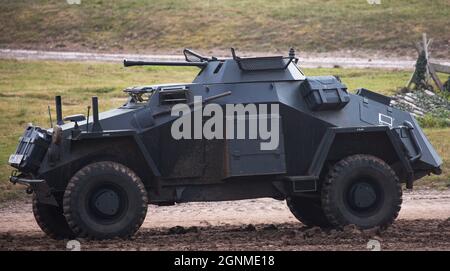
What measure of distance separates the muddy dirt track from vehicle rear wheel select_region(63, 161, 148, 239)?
23cm

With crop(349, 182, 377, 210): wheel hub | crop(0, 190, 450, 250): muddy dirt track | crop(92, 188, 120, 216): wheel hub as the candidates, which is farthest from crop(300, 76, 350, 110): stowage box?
crop(92, 188, 120, 216): wheel hub

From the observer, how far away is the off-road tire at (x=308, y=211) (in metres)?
18.7

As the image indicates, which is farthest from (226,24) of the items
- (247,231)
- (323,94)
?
(323,94)

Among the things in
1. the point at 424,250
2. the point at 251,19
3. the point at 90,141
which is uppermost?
the point at 251,19

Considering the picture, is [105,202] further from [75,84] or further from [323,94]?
[75,84]

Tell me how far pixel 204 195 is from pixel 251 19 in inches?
1097

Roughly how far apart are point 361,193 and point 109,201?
354cm

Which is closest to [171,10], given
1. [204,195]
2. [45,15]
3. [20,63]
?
[45,15]

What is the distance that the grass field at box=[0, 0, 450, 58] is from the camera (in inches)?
1686

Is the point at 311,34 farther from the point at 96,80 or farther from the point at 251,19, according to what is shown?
the point at 96,80

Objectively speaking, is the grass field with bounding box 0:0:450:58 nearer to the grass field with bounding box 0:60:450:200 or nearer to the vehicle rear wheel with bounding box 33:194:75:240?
the grass field with bounding box 0:60:450:200

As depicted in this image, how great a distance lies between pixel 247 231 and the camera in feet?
61.7

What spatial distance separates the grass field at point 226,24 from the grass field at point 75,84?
4.94 meters

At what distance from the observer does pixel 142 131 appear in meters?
17.5
